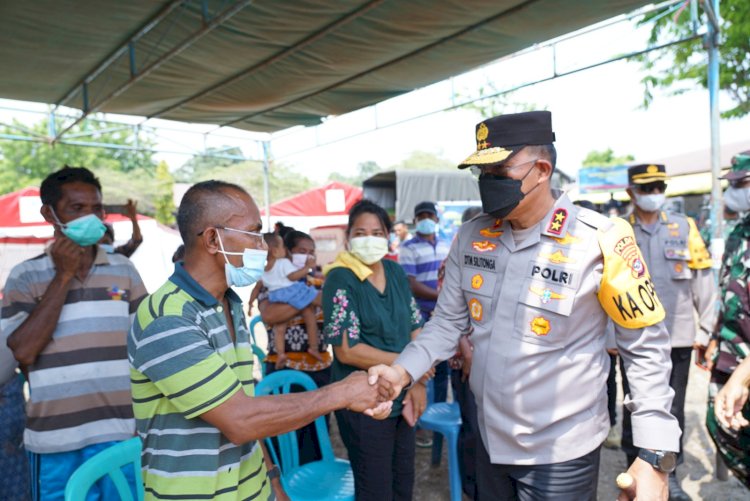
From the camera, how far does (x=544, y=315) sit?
5.96ft

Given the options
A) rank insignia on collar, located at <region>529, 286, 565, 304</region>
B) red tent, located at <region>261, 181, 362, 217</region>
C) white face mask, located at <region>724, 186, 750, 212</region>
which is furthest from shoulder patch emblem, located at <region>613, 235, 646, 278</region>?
red tent, located at <region>261, 181, 362, 217</region>

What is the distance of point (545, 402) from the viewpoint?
1.82 metres

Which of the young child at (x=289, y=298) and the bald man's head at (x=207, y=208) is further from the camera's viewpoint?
the young child at (x=289, y=298)

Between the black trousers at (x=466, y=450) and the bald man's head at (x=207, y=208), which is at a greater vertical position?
the bald man's head at (x=207, y=208)

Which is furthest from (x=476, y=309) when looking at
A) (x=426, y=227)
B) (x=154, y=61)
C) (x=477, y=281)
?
(x=154, y=61)

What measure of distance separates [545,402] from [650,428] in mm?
333

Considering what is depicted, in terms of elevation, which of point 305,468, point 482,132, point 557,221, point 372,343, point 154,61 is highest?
point 154,61

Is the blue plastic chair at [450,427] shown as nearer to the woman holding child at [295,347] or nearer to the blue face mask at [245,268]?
the woman holding child at [295,347]

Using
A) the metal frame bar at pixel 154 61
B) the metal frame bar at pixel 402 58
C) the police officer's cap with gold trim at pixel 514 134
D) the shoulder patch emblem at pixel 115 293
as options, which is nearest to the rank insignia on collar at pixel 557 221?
the police officer's cap with gold trim at pixel 514 134

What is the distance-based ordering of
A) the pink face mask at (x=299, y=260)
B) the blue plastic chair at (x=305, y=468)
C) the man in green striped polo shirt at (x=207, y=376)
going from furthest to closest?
the pink face mask at (x=299, y=260) < the blue plastic chair at (x=305, y=468) < the man in green striped polo shirt at (x=207, y=376)

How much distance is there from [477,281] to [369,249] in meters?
0.90

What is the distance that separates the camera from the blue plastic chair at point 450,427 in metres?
3.42

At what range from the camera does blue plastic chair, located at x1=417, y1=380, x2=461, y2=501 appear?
3418mm

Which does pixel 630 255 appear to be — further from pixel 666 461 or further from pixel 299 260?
pixel 299 260
